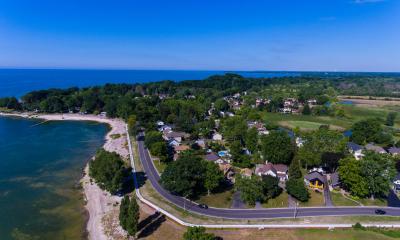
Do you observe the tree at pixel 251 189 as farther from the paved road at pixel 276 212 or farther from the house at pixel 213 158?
the house at pixel 213 158

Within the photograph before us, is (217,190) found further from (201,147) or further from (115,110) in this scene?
(115,110)

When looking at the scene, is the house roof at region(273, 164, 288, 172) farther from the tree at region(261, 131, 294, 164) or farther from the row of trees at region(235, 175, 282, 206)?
the row of trees at region(235, 175, 282, 206)

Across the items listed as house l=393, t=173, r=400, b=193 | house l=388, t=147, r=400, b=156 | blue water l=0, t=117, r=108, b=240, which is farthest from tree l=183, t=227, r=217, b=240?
house l=388, t=147, r=400, b=156

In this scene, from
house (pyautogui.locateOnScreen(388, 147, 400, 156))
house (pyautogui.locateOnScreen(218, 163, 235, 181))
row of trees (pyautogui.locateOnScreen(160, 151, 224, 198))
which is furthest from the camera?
house (pyautogui.locateOnScreen(388, 147, 400, 156))

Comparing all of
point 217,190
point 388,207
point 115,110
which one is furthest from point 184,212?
point 115,110

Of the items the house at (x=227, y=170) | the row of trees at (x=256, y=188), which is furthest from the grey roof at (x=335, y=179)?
the house at (x=227, y=170)

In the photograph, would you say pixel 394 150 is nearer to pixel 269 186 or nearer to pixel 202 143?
pixel 269 186

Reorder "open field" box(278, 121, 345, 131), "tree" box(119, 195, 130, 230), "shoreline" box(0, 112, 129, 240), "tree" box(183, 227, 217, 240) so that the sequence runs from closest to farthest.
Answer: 1. "tree" box(183, 227, 217, 240)
2. "tree" box(119, 195, 130, 230)
3. "shoreline" box(0, 112, 129, 240)
4. "open field" box(278, 121, 345, 131)
